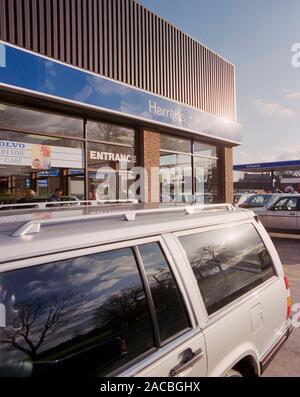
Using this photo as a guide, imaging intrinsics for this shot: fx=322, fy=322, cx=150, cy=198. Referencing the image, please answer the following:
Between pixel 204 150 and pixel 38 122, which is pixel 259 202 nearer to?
pixel 204 150

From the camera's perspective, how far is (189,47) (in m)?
11.4

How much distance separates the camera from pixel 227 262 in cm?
248

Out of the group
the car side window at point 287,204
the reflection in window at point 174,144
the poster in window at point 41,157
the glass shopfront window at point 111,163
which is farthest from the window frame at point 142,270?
the car side window at point 287,204

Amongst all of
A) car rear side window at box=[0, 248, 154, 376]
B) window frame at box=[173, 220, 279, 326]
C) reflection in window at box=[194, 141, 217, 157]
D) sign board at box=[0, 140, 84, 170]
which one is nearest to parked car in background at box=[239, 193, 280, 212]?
reflection in window at box=[194, 141, 217, 157]

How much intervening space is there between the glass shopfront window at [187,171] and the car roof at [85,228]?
27.2 ft

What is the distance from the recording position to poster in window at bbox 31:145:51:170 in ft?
24.6

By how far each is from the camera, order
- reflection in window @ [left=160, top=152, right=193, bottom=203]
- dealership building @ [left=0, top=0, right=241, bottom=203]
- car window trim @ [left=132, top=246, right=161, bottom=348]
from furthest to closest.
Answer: reflection in window @ [left=160, top=152, right=193, bottom=203] → dealership building @ [left=0, top=0, right=241, bottom=203] → car window trim @ [left=132, top=246, right=161, bottom=348]

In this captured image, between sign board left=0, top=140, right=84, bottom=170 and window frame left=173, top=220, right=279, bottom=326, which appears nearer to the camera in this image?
window frame left=173, top=220, right=279, bottom=326

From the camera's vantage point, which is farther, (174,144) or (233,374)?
(174,144)

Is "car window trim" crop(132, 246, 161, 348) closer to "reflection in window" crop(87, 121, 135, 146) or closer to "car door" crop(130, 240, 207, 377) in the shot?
"car door" crop(130, 240, 207, 377)

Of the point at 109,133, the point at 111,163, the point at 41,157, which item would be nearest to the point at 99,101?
the point at 109,133

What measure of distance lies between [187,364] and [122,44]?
9.05 meters

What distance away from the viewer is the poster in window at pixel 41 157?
748 cm
